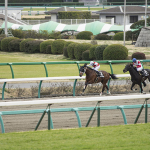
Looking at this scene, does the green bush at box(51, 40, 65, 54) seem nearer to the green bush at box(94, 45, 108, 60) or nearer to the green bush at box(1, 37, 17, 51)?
the green bush at box(1, 37, 17, 51)

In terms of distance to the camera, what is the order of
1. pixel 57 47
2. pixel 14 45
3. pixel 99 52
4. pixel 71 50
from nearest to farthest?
pixel 99 52 → pixel 71 50 → pixel 57 47 → pixel 14 45

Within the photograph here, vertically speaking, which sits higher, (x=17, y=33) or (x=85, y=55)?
(x=17, y=33)

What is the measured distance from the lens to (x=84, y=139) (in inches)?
208

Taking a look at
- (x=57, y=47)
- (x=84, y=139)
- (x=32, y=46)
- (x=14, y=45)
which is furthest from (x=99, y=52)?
(x=84, y=139)

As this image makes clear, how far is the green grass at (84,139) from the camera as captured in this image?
494cm

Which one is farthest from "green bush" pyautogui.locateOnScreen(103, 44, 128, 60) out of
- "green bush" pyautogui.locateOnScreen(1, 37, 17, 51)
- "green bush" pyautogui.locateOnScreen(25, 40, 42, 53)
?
"green bush" pyautogui.locateOnScreen(1, 37, 17, 51)

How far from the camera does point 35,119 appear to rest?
561cm

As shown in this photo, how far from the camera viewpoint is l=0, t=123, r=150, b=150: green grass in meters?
4.94

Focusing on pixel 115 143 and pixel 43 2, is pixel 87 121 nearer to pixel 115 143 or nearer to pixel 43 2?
pixel 115 143

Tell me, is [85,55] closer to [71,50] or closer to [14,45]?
[71,50]

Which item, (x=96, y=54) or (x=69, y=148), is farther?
(x=96, y=54)

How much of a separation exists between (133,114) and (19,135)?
190cm

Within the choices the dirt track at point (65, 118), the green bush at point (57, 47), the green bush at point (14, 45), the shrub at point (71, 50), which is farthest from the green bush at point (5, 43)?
the dirt track at point (65, 118)

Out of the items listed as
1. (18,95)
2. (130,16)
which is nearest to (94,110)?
(18,95)
